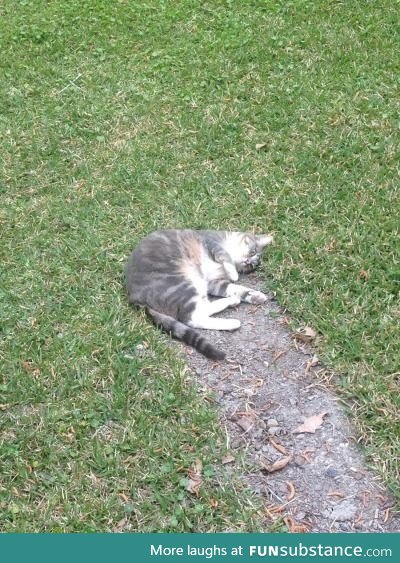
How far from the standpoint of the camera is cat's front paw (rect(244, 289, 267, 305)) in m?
5.03

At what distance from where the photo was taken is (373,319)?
462 centimetres

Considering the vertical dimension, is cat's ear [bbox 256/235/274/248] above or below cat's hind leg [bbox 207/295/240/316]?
above

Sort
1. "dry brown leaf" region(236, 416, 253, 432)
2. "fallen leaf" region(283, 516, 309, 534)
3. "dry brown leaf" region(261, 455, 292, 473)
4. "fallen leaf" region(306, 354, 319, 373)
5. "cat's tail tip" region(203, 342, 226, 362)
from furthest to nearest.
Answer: "cat's tail tip" region(203, 342, 226, 362), "fallen leaf" region(306, 354, 319, 373), "dry brown leaf" region(236, 416, 253, 432), "dry brown leaf" region(261, 455, 292, 473), "fallen leaf" region(283, 516, 309, 534)

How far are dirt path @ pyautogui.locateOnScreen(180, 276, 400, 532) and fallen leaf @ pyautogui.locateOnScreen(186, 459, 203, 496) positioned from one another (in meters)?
0.23

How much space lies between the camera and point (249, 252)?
5.29 m

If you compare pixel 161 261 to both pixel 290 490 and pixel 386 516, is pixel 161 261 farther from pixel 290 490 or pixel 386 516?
pixel 386 516

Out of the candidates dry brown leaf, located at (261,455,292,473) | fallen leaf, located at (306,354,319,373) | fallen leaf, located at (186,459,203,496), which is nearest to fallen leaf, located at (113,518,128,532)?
fallen leaf, located at (186,459,203,496)

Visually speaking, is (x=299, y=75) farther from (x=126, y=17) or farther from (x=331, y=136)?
(x=126, y=17)

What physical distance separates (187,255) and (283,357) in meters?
1.11

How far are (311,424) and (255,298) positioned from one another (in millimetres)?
→ 1169

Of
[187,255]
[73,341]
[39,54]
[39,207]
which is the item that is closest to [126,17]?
[39,54]

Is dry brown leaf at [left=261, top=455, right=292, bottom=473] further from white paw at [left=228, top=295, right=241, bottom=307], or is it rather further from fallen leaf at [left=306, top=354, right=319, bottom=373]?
white paw at [left=228, top=295, right=241, bottom=307]

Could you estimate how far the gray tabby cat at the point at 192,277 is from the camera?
4.85 metres

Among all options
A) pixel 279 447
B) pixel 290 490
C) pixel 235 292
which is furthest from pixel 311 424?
pixel 235 292
